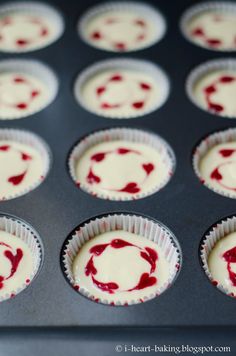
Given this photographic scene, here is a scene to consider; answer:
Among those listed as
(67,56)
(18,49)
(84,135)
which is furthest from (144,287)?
(18,49)

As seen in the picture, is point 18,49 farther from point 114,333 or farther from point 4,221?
point 114,333

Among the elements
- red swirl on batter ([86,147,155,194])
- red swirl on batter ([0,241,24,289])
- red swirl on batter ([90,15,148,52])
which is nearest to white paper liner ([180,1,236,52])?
red swirl on batter ([90,15,148,52])

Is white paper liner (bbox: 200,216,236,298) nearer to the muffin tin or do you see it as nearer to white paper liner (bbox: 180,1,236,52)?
the muffin tin

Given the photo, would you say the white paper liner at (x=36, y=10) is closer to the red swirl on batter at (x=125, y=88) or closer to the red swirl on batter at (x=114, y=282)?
the red swirl on batter at (x=125, y=88)

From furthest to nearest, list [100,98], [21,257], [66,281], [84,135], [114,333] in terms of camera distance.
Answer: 1. [100,98]
2. [84,135]
3. [21,257]
4. [66,281]
5. [114,333]

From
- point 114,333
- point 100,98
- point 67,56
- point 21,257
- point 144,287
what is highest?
point 67,56

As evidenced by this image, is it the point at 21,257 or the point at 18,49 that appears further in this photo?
the point at 18,49

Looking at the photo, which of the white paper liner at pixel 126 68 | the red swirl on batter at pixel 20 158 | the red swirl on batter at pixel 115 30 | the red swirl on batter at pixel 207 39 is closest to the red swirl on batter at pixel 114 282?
the red swirl on batter at pixel 20 158
